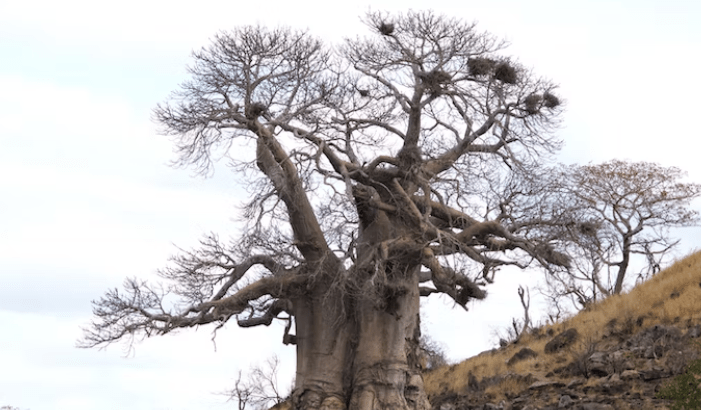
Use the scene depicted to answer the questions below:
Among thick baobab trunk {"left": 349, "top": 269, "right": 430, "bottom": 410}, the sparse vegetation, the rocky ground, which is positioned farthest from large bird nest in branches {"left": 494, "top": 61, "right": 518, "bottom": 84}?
the sparse vegetation

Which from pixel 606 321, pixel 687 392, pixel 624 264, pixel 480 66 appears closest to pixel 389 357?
pixel 687 392

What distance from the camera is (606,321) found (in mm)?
19750

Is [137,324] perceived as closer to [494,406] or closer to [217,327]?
[217,327]

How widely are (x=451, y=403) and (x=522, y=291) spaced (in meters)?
8.29

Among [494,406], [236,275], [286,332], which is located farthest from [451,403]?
[236,275]

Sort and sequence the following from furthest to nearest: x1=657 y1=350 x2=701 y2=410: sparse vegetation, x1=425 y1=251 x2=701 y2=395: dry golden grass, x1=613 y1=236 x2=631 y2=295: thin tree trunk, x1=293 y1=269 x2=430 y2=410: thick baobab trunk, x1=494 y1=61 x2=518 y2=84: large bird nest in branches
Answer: x1=613 y1=236 x2=631 y2=295: thin tree trunk < x1=425 y1=251 x2=701 y2=395: dry golden grass < x1=293 y1=269 x2=430 y2=410: thick baobab trunk < x1=494 y1=61 x2=518 y2=84: large bird nest in branches < x1=657 y1=350 x2=701 y2=410: sparse vegetation

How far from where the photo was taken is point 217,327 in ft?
51.4

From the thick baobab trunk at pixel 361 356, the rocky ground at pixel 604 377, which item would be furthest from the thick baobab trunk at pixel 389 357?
the rocky ground at pixel 604 377

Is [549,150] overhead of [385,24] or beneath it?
beneath

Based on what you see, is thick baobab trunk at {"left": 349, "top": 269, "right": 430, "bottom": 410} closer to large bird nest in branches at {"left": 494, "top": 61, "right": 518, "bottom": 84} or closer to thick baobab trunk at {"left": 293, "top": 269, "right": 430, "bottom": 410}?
thick baobab trunk at {"left": 293, "top": 269, "right": 430, "bottom": 410}

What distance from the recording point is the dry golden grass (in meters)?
18.4

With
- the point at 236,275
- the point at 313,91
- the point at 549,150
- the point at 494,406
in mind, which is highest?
the point at 313,91

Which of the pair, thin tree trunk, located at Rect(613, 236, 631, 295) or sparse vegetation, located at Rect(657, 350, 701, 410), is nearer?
sparse vegetation, located at Rect(657, 350, 701, 410)

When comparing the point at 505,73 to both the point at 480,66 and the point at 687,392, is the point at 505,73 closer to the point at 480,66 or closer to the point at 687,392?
the point at 480,66
